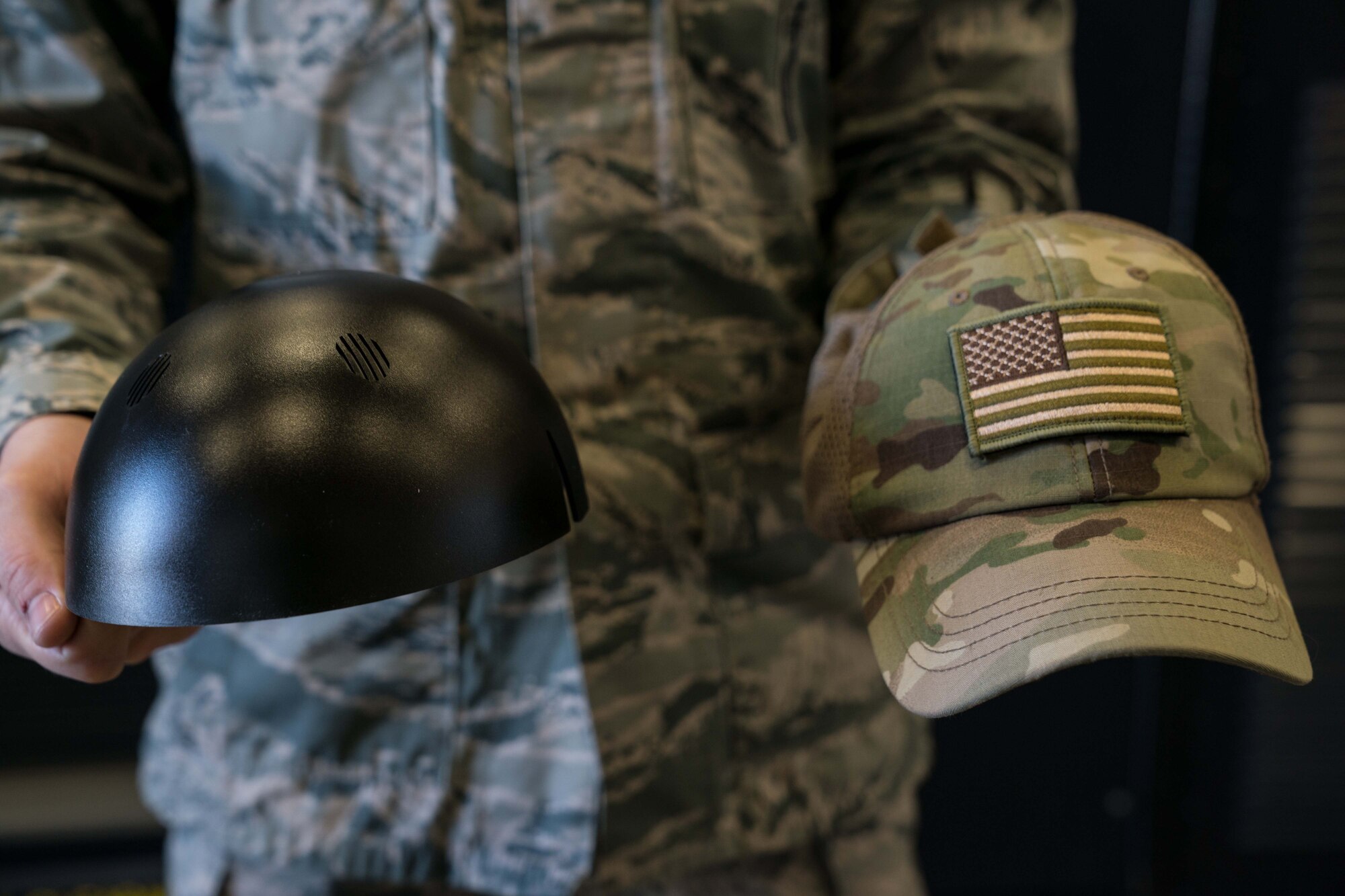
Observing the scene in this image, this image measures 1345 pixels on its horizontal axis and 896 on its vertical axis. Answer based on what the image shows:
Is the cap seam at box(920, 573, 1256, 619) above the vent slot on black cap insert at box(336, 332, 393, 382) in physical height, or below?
below

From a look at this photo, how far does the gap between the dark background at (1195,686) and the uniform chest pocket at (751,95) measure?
540mm

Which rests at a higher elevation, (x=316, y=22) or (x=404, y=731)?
(x=316, y=22)

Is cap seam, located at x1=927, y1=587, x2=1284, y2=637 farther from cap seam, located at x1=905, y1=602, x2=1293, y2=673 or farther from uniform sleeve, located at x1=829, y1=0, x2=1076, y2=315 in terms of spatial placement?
uniform sleeve, located at x1=829, y1=0, x2=1076, y2=315

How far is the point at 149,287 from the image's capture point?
69cm

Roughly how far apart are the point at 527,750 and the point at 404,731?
95 mm

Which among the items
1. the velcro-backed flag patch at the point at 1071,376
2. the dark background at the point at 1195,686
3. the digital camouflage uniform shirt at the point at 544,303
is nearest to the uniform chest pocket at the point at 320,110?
the digital camouflage uniform shirt at the point at 544,303

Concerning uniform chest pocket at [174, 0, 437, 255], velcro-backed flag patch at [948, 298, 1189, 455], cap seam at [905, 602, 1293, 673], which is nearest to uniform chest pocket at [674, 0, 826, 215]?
uniform chest pocket at [174, 0, 437, 255]

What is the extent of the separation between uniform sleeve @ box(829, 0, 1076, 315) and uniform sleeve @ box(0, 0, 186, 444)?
54cm

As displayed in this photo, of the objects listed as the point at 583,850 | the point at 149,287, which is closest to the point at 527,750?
the point at 583,850

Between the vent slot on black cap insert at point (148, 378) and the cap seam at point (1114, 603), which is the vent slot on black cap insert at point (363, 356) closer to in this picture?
the vent slot on black cap insert at point (148, 378)

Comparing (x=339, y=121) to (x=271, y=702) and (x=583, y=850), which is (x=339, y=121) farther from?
(x=583, y=850)

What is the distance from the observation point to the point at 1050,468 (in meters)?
0.43

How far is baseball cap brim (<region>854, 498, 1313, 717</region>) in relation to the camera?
37 cm

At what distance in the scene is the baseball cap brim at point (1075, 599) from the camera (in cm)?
37
